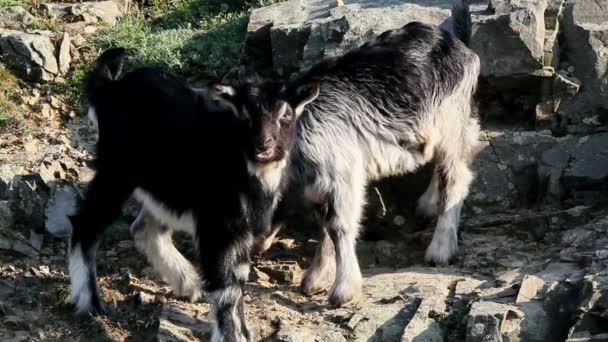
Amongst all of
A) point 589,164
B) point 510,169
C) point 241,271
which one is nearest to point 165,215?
point 241,271

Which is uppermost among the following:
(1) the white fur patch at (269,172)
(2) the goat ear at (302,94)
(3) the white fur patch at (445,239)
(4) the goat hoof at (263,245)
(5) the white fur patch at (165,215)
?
(2) the goat ear at (302,94)

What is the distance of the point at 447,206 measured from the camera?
7984 mm

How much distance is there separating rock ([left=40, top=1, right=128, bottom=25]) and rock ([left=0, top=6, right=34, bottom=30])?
10.8 inches

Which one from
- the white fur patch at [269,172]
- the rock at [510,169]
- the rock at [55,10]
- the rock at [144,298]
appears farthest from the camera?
the rock at [55,10]

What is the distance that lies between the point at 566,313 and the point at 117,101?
3.41 m

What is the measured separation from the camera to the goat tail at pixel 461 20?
884 cm

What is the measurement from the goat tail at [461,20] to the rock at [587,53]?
0.83 metres

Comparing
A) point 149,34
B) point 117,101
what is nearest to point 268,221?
point 117,101

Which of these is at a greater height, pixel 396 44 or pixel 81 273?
pixel 396 44

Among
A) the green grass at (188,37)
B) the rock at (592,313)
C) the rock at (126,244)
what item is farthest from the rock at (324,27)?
the rock at (592,313)

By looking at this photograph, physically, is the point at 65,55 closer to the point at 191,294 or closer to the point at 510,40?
the point at 191,294

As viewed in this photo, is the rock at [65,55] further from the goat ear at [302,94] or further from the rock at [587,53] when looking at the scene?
the rock at [587,53]

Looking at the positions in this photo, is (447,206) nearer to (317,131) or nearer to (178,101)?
(317,131)

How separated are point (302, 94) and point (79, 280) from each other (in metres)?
2.11
